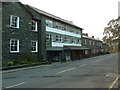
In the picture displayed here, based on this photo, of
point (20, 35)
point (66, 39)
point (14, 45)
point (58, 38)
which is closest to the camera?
point (14, 45)

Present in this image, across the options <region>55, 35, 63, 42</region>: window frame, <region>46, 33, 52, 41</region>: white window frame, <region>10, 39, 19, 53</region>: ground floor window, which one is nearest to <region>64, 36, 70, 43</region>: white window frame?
<region>55, 35, 63, 42</region>: window frame

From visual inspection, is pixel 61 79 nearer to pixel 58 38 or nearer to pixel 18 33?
pixel 18 33

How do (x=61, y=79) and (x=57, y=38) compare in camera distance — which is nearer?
(x=61, y=79)

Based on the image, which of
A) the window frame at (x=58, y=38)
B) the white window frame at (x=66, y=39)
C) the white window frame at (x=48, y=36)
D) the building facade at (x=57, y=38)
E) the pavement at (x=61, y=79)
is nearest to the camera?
the pavement at (x=61, y=79)

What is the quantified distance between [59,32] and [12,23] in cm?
1431

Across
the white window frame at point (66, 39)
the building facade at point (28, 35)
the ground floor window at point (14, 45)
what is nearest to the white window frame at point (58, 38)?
the building facade at point (28, 35)

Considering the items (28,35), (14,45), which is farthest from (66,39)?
(14,45)

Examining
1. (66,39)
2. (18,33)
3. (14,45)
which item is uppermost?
(66,39)

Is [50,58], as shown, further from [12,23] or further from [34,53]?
[12,23]

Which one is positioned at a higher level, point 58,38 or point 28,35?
point 58,38

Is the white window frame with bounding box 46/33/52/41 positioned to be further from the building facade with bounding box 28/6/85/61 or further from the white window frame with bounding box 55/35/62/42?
the white window frame with bounding box 55/35/62/42

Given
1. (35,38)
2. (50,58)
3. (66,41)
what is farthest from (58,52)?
(35,38)

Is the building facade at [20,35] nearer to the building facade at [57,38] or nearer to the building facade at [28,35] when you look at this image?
the building facade at [28,35]

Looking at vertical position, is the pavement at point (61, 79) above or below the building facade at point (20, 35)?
below
